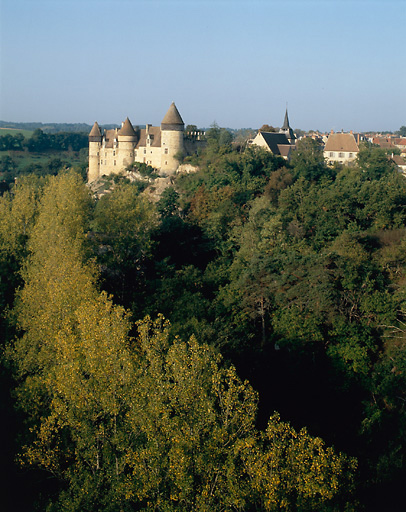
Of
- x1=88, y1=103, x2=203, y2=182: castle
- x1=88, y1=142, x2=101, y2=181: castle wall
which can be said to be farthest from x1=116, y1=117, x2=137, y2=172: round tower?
x1=88, y1=142, x2=101, y2=181: castle wall

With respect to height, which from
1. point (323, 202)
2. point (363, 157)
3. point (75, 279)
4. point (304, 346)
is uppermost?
point (363, 157)

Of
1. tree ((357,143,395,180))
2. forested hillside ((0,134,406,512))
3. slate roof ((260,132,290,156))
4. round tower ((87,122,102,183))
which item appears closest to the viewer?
forested hillside ((0,134,406,512))

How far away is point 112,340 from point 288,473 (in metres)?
6.82

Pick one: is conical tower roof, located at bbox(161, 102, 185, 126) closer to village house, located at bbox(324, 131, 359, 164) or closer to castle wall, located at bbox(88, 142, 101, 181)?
castle wall, located at bbox(88, 142, 101, 181)

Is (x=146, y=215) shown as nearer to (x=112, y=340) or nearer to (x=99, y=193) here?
(x=112, y=340)

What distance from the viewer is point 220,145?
56812mm

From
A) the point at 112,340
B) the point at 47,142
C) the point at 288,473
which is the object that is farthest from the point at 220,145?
the point at 47,142

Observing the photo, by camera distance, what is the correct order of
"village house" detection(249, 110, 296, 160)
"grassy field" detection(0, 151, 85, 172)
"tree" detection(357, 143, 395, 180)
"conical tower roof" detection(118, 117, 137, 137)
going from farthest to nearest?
1. "grassy field" detection(0, 151, 85, 172)
2. "conical tower roof" detection(118, 117, 137, 137)
3. "village house" detection(249, 110, 296, 160)
4. "tree" detection(357, 143, 395, 180)

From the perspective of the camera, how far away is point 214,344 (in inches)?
902

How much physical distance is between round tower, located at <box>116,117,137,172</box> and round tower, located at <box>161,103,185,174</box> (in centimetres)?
552

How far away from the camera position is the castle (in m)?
57.3

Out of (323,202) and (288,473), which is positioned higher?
(323,202)

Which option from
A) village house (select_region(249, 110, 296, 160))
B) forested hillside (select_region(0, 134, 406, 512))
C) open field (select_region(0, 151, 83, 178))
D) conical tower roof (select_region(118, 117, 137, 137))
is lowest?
forested hillside (select_region(0, 134, 406, 512))

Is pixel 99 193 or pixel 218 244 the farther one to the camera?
pixel 99 193
